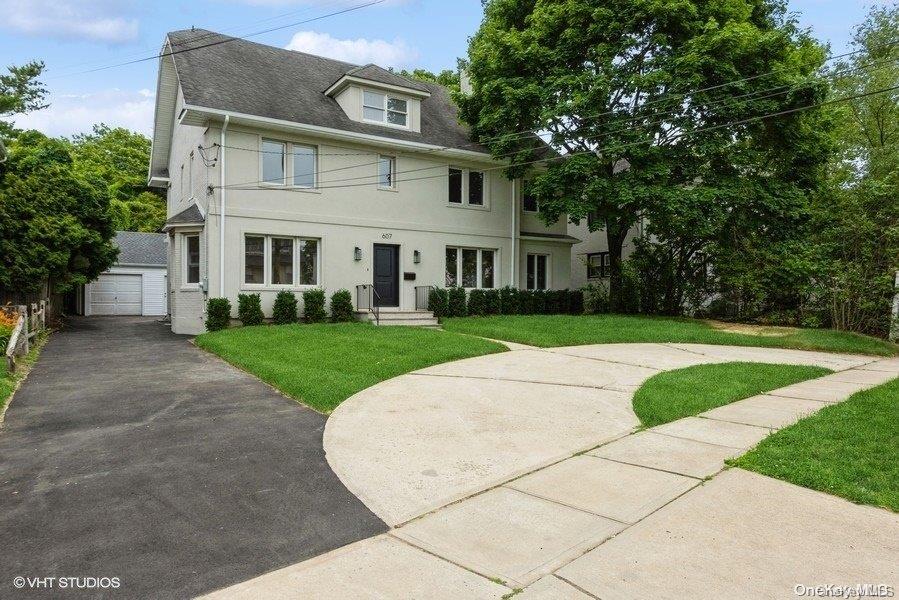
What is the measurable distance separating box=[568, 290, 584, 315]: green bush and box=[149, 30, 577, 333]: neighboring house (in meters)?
1.97

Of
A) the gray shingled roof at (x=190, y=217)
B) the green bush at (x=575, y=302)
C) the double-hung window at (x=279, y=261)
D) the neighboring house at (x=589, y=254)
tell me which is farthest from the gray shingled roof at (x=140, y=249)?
the neighboring house at (x=589, y=254)

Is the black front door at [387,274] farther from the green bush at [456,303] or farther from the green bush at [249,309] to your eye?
the green bush at [249,309]

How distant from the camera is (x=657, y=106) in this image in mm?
15344

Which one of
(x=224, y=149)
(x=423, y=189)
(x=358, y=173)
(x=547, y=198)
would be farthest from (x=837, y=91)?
(x=224, y=149)

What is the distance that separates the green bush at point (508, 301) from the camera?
18.1 m

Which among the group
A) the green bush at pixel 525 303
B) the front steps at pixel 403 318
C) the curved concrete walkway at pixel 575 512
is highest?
the green bush at pixel 525 303

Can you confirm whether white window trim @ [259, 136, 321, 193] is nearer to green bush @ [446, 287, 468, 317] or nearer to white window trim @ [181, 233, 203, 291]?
white window trim @ [181, 233, 203, 291]

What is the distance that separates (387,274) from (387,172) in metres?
3.18

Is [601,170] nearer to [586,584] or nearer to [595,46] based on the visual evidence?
[595,46]

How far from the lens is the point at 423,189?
17.4 m

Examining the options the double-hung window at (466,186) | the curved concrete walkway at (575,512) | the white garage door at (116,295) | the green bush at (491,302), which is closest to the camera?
the curved concrete walkway at (575,512)

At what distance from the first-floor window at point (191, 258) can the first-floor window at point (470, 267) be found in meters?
7.60

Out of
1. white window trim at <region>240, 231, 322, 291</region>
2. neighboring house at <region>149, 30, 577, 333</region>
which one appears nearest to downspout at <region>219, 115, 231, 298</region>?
neighboring house at <region>149, 30, 577, 333</region>

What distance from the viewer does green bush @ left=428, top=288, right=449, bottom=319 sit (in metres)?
16.7
